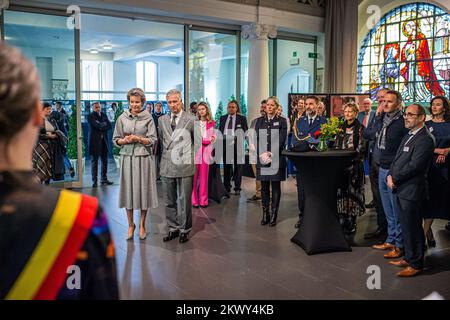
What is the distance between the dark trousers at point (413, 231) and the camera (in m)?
4.10

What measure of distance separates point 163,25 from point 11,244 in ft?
31.1

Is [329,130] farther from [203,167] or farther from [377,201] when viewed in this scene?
[203,167]

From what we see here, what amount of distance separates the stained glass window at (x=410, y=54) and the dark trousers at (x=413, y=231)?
6.89 m

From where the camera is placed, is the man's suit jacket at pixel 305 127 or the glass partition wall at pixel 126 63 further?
the glass partition wall at pixel 126 63

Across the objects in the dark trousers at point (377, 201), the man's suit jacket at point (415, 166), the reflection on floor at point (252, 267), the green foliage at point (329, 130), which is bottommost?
the reflection on floor at point (252, 267)

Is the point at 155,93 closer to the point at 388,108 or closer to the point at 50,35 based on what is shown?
the point at 50,35

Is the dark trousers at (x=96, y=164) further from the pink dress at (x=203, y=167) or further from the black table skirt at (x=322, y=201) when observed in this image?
the black table skirt at (x=322, y=201)

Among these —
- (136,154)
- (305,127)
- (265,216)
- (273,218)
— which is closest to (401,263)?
(273,218)

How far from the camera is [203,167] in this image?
23.6 ft

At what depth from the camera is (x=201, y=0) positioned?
31.3ft

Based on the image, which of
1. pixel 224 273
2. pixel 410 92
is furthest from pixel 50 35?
pixel 410 92

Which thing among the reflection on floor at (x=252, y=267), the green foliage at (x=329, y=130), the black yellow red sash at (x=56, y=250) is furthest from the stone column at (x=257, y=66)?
the black yellow red sash at (x=56, y=250)

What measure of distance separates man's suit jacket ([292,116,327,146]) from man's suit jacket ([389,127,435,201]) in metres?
2.07

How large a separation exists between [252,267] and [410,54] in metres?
8.30
